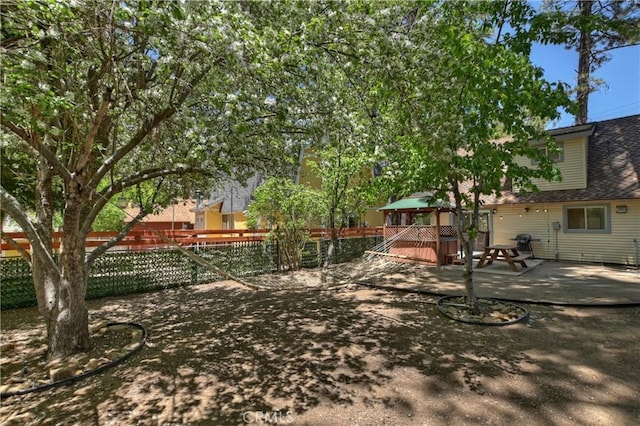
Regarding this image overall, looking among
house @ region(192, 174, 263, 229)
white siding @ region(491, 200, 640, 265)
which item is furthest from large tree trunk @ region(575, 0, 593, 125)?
house @ region(192, 174, 263, 229)

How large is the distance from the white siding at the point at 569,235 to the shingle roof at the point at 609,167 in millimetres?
362

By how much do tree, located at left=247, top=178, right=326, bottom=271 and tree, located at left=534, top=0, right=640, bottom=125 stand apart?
20.8ft

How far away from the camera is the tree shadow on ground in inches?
113

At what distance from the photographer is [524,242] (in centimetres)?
1216

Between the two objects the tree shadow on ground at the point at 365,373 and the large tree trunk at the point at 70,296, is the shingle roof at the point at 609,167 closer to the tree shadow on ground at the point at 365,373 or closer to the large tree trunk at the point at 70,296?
the tree shadow on ground at the point at 365,373

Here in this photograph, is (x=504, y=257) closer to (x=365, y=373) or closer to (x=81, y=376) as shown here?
(x=365, y=373)

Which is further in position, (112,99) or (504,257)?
(504,257)

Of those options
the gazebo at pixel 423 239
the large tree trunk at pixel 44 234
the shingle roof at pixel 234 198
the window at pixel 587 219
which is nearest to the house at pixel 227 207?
the shingle roof at pixel 234 198

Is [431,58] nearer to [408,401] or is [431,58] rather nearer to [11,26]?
[408,401]

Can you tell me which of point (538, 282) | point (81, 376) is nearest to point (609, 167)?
point (538, 282)

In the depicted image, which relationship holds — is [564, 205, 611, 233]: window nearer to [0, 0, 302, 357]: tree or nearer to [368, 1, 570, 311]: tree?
[368, 1, 570, 311]: tree

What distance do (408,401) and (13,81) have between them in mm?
4667

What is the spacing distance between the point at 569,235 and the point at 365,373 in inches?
447

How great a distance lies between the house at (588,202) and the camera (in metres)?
10.1
